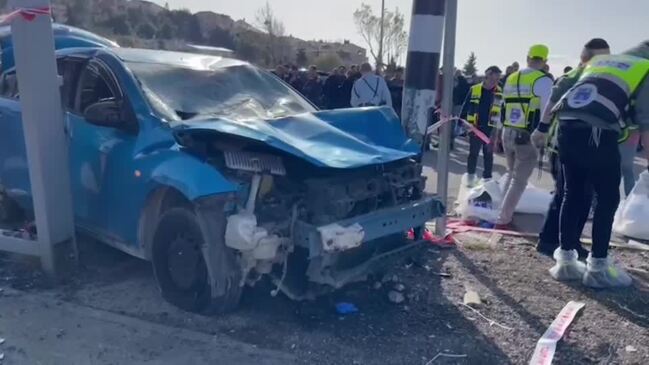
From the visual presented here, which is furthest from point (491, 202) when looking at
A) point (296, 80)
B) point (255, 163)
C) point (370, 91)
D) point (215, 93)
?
point (296, 80)

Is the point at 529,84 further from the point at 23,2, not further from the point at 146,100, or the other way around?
the point at 23,2

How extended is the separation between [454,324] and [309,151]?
1523mm

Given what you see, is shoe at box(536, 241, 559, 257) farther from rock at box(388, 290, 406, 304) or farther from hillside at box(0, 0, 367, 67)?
hillside at box(0, 0, 367, 67)

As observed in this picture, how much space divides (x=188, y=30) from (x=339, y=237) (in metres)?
50.6

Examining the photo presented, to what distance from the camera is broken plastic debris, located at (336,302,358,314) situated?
4729mm

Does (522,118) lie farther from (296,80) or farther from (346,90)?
(296,80)

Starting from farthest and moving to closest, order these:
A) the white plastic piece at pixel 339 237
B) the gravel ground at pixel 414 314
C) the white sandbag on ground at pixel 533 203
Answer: the white sandbag on ground at pixel 533 203 → the gravel ground at pixel 414 314 → the white plastic piece at pixel 339 237

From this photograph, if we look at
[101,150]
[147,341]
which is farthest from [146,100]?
[147,341]

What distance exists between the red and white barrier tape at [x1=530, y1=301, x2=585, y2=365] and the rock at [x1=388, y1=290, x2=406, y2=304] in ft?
3.29

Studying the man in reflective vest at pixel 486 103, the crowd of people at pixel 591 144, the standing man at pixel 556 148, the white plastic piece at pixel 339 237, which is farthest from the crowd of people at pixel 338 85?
the white plastic piece at pixel 339 237

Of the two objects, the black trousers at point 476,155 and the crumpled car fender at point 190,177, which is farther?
the black trousers at point 476,155

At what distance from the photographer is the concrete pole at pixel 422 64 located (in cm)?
596

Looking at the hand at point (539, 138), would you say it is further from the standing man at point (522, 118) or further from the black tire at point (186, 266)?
the black tire at point (186, 266)

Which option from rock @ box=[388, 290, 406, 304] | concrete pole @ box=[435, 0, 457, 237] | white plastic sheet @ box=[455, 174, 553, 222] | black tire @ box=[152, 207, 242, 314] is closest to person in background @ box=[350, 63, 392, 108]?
white plastic sheet @ box=[455, 174, 553, 222]
